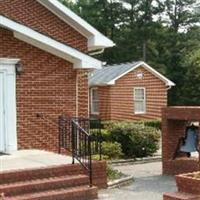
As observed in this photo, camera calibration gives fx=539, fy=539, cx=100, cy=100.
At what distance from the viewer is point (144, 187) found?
44.8ft

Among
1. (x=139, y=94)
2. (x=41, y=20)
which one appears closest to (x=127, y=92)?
(x=139, y=94)

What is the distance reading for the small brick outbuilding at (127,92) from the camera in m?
31.8

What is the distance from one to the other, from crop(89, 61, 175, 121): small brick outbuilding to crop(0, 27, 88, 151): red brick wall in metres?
15.1

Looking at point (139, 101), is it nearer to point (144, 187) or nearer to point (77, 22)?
point (77, 22)

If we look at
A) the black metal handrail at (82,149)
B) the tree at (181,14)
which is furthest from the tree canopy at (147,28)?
the black metal handrail at (82,149)

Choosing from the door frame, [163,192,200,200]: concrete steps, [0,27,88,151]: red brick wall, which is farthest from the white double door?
[163,192,200,200]: concrete steps

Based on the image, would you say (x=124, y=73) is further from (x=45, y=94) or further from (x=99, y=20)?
(x=99, y=20)

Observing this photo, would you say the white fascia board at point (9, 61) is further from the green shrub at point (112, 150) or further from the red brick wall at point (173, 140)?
the green shrub at point (112, 150)

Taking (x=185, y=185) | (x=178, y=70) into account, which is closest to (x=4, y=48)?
(x=185, y=185)

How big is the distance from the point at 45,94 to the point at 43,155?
84.8 inches

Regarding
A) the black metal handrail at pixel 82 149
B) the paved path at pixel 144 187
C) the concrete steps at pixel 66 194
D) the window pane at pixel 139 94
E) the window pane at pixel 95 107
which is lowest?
the paved path at pixel 144 187

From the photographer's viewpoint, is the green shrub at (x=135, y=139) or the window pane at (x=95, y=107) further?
the window pane at (x=95, y=107)

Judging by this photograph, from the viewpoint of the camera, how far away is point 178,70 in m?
51.0

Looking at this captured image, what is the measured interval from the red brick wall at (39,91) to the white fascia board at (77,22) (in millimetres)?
1263
